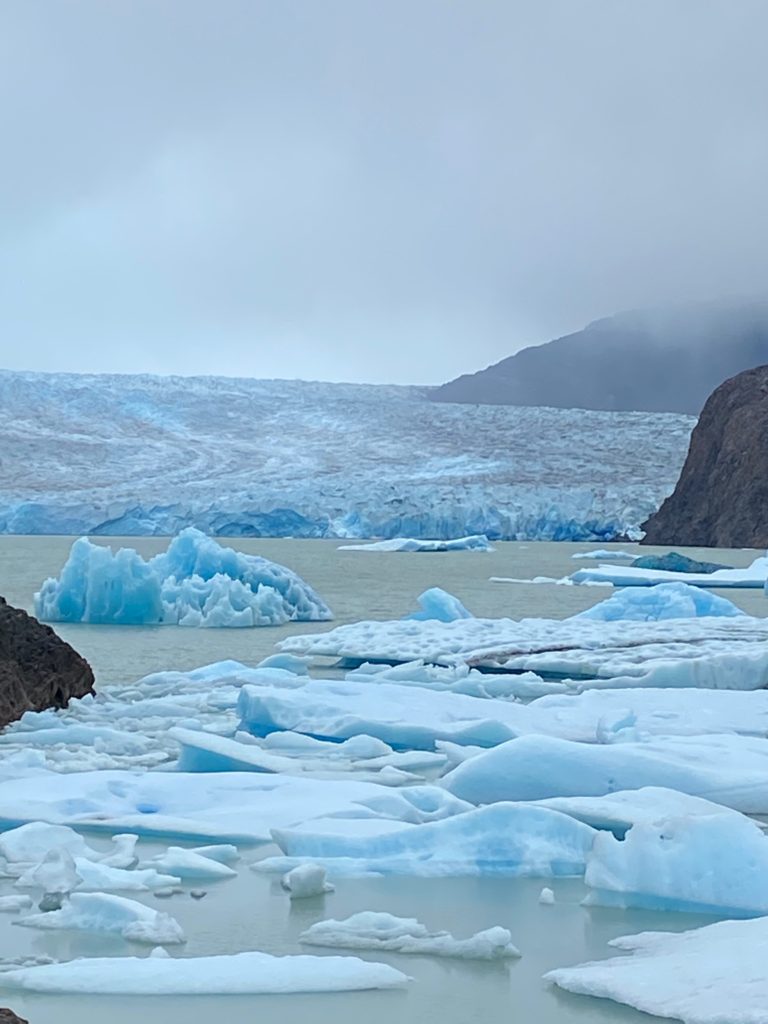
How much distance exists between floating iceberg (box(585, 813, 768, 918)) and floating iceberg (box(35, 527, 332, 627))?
11.4 metres

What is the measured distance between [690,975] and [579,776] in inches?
72.2

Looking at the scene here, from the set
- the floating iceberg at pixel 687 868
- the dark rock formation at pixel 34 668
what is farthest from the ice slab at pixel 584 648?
the floating iceberg at pixel 687 868

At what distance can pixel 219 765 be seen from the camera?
5.38 meters

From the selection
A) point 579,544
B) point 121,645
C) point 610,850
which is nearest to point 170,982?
point 610,850

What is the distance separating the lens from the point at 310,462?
135 feet

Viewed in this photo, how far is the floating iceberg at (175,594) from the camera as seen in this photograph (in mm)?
15195

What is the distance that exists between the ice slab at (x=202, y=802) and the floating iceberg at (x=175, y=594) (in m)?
9.93

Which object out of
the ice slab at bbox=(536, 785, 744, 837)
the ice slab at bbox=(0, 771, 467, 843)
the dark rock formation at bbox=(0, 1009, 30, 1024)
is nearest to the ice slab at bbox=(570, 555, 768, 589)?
the ice slab at bbox=(0, 771, 467, 843)

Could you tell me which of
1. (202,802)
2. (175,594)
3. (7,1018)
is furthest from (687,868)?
(175,594)

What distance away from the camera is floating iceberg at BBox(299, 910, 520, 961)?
316 cm

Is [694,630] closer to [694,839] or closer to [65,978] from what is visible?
[694,839]

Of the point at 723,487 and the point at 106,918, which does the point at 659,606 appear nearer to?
the point at 106,918

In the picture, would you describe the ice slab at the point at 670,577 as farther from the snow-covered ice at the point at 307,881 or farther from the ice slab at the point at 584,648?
the snow-covered ice at the point at 307,881

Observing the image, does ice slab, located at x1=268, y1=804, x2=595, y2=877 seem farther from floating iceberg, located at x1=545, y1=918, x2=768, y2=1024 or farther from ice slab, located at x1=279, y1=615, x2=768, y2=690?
ice slab, located at x1=279, y1=615, x2=768, y2=690
